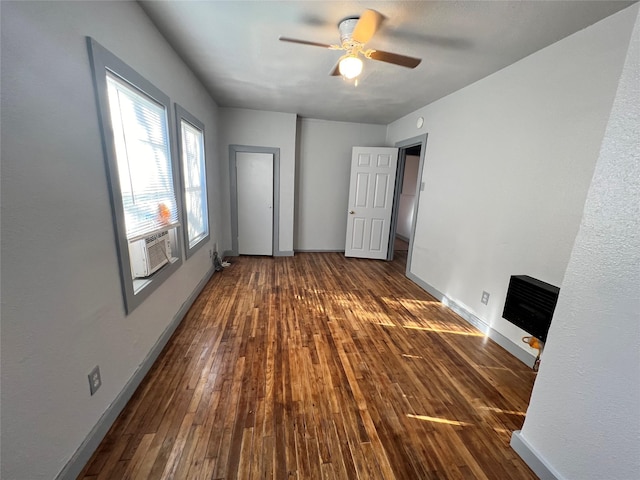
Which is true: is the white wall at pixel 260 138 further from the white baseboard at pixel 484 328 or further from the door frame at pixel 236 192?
the white baseboard at pixel 484 328

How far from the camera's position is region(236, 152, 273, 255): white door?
436 centimetres

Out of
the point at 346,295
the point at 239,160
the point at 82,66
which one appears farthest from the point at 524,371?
the point at 239,160

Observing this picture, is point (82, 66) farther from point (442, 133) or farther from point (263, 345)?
point (442, 133)

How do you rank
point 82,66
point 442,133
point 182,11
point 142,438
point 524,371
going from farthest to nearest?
1. point 442,133
2. point 524,371
3. point 182,11
4. point 142,438
5. point 82,66

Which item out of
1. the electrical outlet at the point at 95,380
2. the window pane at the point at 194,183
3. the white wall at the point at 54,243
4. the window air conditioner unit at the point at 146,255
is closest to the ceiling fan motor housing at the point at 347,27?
the white wall at the point at 54,243

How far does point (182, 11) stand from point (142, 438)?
269 centimetres

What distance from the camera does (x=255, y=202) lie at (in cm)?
450

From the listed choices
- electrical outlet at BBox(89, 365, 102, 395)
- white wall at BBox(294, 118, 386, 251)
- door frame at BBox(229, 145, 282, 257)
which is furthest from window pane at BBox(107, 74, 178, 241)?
white wall at BBox(294, 118, 386, 251)

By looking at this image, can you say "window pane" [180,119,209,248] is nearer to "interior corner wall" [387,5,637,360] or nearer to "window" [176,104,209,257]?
"window" [176,104,209,257]

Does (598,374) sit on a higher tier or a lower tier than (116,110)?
lower

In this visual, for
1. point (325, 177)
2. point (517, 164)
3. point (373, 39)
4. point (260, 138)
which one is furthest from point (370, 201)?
point (373, 39)

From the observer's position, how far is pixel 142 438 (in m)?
1.36

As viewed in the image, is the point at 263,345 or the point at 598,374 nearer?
the point at 598,374

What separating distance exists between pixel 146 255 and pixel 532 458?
265cm
